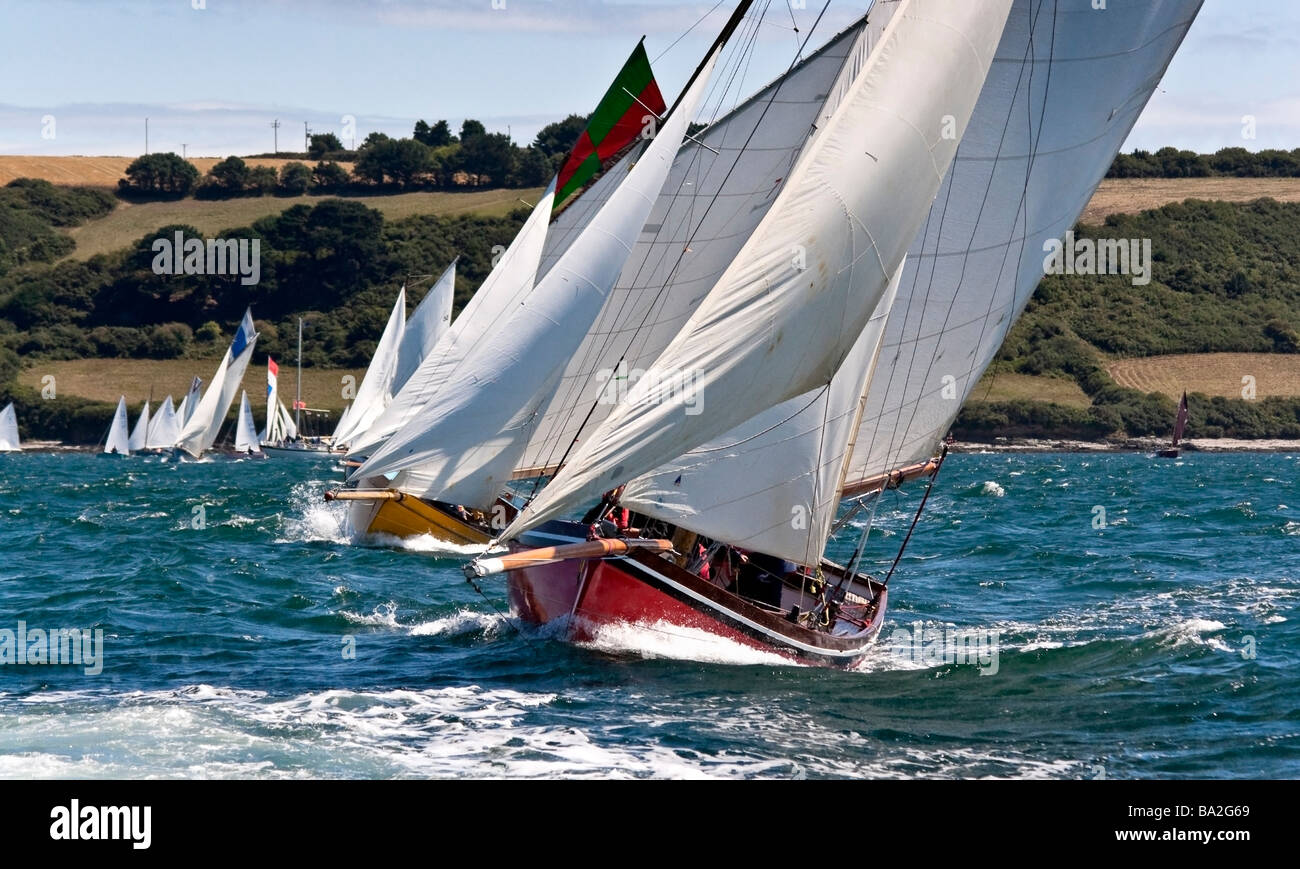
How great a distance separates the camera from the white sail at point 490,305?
27812mm

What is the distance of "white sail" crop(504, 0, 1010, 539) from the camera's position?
14.8m

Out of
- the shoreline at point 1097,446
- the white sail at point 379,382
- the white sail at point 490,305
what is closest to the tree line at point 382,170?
the shoreline at point 1097,446

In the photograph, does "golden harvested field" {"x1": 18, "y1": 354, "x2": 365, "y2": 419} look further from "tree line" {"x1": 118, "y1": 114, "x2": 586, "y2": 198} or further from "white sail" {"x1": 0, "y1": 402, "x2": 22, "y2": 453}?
"tree line" {"x1": 118, "y1": 114, "x2": 586, "y2": 198}

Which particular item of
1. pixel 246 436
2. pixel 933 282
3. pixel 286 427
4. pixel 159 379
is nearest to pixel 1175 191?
pixel 286 427

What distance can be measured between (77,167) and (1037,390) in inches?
4332

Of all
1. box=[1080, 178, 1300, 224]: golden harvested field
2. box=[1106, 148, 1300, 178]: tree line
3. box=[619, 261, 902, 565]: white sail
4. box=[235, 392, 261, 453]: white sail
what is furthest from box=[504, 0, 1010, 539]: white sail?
box=[1106, 148, 1300, 178]: tree line

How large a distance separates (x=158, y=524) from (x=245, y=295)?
10716cm

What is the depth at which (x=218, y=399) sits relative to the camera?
90.1m

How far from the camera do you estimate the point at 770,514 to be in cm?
1858

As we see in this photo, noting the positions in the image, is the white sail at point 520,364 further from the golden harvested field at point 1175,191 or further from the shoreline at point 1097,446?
the golden harvested field at point 1175,191

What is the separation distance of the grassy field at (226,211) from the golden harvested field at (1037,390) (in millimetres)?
52377
